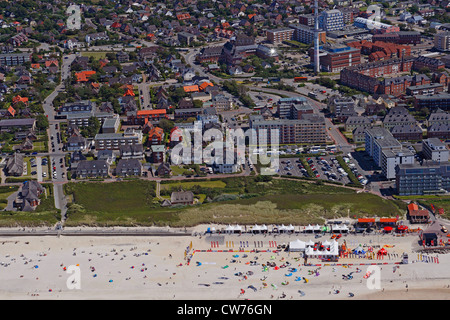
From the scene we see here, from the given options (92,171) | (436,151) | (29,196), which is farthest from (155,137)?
(436,151)

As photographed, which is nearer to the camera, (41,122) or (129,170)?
(129,170)

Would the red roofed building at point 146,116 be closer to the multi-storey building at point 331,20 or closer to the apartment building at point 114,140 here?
the apartment building at point 114,140

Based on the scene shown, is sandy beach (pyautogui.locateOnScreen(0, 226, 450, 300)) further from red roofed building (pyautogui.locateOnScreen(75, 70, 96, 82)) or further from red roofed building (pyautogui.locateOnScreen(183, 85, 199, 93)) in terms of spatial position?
red roofed building (pyautogui.locateOnScreen(75, 70, 96, 82))

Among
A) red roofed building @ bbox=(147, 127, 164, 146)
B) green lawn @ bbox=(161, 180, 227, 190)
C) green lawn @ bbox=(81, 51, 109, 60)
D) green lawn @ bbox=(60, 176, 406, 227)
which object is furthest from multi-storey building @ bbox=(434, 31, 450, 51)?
green lawn @ bbox=(161, 180, 227, 190)

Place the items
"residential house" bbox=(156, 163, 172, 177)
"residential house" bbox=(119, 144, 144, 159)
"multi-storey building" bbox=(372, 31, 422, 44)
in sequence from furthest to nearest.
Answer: "multi-storey building" bbox=(372, 31, 422, 44) < "residential house" bbox=(119, 144, 144, 159) < "residential house" bbox=(156, 163, 172, 177)

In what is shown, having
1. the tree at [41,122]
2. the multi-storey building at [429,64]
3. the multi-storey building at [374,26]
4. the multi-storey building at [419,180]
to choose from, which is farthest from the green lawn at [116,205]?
the multi-storey building at [374,26]

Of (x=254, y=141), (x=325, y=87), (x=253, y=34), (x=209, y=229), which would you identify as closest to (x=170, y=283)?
(x=209, y=229)

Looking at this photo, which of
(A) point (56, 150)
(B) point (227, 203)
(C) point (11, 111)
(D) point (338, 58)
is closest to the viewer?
(B) point (227, 203)

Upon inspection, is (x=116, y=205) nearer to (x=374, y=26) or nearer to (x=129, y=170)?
(x=129, y=170)

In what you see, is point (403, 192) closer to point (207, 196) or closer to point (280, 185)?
point (280, 185)
